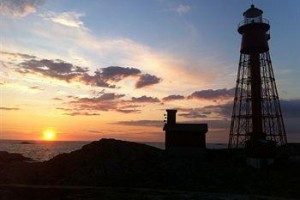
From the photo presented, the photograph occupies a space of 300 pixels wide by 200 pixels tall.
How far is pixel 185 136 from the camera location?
49.9m

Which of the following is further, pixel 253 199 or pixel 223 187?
pixel 223 187

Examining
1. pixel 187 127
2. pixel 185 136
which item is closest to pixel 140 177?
pixel 185 136

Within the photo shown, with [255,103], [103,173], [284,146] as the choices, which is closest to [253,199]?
[103,173]

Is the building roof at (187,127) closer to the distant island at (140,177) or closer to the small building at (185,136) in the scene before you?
the small building at (185,136)

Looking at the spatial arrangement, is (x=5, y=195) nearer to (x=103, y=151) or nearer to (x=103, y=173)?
(x=103, y=173)

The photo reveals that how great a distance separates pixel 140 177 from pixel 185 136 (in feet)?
43.5

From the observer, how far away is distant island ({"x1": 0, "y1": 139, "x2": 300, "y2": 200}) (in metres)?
32.2

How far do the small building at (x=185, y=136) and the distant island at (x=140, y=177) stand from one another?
1.28 meters

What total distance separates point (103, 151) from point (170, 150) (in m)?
8.79

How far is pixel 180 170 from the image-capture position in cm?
3969

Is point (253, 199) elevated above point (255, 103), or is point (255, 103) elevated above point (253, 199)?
point (255, 103)

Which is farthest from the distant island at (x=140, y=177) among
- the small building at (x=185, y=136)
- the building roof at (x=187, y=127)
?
the building roof at (x=187, y=127)

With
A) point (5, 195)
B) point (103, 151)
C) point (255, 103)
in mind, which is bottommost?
point (5, 195)

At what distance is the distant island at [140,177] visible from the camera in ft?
106
